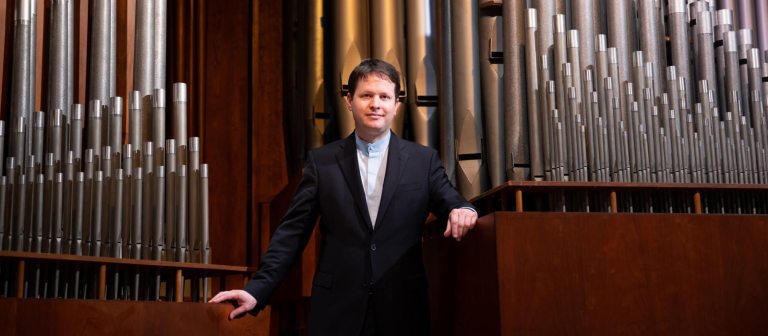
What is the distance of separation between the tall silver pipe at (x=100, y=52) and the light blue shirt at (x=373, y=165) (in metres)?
1.28

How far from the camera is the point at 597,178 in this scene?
3.29 meters

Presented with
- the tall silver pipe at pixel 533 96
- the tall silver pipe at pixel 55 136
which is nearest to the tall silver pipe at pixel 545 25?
the tall silver pipe at pixel 533 96

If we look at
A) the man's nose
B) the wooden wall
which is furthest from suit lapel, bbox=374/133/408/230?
the wooden wall

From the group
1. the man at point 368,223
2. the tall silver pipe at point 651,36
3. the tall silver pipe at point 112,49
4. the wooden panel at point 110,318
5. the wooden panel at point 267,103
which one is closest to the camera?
the man at point 368,223

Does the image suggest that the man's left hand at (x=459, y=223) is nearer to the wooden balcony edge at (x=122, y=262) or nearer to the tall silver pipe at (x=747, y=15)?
the wooden balcony edge at (x=122, y=262)

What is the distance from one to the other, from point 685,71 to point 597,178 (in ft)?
2.20

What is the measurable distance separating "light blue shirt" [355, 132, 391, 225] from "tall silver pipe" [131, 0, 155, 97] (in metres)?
1.23

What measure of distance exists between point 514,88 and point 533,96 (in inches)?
5.8

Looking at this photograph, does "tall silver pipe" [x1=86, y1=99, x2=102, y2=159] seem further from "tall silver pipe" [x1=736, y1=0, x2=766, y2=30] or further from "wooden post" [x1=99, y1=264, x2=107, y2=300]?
"tall silver pipe" [x1=736, y1=0, x2=766, y2=30]

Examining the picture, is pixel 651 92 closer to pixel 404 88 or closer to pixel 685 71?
pixel 685 71

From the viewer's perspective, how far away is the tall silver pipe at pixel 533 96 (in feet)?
11.5

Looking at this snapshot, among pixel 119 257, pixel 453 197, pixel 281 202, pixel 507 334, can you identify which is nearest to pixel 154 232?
pixel 119 257

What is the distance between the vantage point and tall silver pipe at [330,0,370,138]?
4254mm

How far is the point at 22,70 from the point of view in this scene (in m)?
3.73
